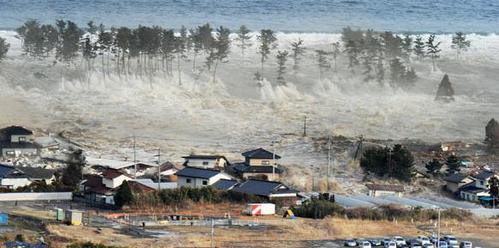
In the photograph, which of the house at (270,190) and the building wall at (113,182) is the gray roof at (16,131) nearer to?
the building wall at (113,182)

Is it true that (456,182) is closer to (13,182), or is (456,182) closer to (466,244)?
(466,244)

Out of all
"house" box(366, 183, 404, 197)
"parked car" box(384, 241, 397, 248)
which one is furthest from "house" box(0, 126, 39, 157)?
A: "parked car" box(384, 241, 397, 248)

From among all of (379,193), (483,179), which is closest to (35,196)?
(379,193)

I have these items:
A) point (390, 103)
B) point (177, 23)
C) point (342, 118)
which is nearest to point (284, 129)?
point (342, 118)

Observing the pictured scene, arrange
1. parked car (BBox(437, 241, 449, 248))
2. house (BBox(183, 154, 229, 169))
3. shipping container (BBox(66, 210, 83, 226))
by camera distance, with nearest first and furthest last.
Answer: parked car (BBox(437, 241, 449, 248)) → shipping container (BBox(66, 210, 83, 226)) → house (BBox(183, 154, 229, 169))

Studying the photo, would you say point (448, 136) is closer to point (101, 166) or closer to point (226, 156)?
point (226, 156)

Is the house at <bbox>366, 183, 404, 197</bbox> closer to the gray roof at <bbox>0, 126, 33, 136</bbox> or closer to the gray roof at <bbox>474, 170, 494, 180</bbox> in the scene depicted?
the gray roof at <bbox>474, 170, 494, 180</bbox>
